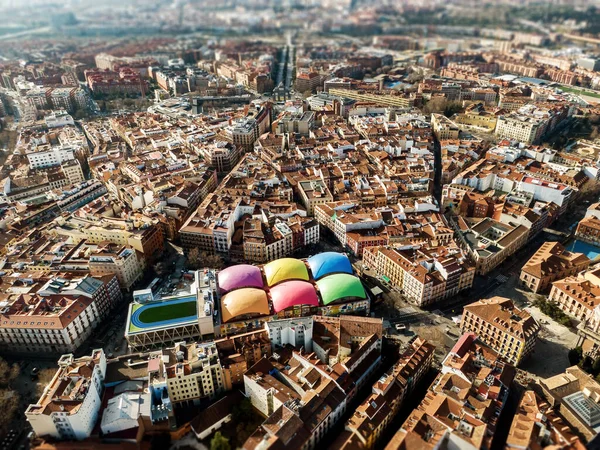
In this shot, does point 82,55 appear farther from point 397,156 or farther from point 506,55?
point 506,55

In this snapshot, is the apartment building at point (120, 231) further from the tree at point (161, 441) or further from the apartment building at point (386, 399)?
the apartment building at point (386, 399)

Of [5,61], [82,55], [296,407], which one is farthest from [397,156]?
[5,61]

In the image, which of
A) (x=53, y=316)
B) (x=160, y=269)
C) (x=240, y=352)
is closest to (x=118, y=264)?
(x=160, y=269)

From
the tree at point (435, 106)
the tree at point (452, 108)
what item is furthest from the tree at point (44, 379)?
the tree at point (452, 108)

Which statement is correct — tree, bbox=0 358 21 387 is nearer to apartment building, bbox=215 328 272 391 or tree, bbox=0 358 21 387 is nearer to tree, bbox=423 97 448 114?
apartment building, bbox=215 328 272 391

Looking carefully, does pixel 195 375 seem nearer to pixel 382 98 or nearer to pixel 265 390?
pixel 265 390
